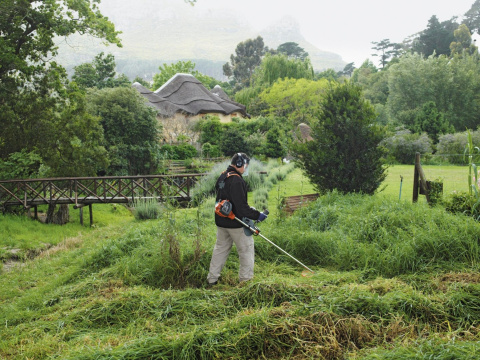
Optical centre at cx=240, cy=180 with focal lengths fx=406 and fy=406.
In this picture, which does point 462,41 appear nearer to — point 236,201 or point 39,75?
point 39,75

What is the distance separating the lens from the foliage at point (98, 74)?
125 feet

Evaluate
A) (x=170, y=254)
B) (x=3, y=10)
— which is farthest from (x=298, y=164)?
(x=3, y=10)

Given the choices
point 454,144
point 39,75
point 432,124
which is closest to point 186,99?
point 432,124

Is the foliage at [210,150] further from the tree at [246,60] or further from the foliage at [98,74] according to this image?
the tree at [246,60]

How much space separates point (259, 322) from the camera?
3752mm

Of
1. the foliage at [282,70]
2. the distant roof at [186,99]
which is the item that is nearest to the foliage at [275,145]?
the distant roof at [186,99]

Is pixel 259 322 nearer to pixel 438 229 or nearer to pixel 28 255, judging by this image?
pixel 438 229

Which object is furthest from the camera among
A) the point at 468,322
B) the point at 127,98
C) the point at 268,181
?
the point at 127,98

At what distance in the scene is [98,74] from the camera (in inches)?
1576

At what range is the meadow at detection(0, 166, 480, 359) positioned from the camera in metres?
3.53

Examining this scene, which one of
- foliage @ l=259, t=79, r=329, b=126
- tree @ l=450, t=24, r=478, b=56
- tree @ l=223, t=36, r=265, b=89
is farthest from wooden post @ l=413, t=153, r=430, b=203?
tree @ l=223, t=36, r=265, b=89

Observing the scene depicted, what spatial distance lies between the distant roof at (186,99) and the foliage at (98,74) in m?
3.06

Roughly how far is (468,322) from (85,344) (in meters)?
3.54

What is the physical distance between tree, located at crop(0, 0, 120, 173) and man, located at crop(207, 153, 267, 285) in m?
11.0
